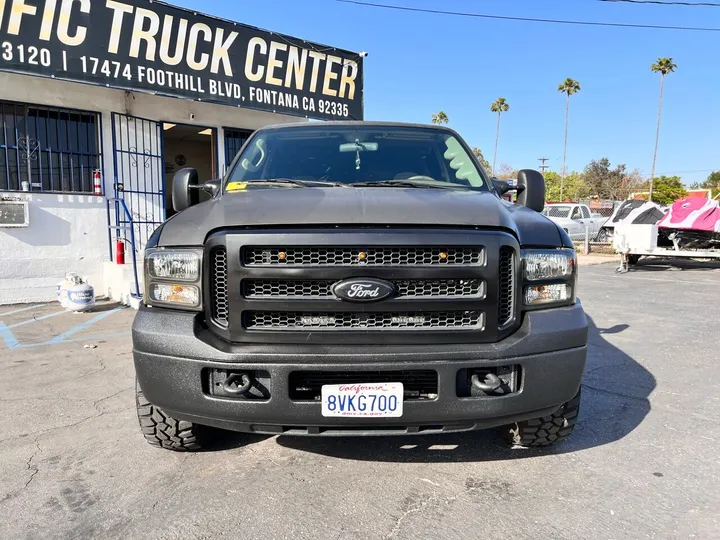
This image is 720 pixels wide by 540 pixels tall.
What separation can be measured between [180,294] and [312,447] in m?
1.17

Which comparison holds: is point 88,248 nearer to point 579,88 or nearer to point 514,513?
point 514,513

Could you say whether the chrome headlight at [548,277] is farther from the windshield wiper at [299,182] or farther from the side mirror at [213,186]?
the side mirror at [213,186]

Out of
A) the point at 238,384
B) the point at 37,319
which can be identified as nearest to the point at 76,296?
the point at 37,319

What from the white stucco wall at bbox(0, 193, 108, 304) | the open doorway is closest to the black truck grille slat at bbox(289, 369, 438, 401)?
the white stucco wall at bbox(0, 193, 108, 304)

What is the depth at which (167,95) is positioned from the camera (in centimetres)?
862

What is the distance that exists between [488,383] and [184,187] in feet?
7.78

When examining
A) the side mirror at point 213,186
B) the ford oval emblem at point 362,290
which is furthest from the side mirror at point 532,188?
the side mirror at point 213,186

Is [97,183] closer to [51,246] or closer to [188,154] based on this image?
[51,246]

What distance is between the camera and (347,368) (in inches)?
85.0

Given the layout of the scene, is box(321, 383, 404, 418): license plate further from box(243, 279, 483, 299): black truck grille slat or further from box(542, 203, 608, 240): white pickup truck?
box(542, 203, 608, 240): white pickup truck

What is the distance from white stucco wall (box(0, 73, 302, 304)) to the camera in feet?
25.7

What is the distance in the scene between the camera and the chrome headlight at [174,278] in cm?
232

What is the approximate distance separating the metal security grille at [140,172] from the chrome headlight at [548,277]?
8224 millimetres

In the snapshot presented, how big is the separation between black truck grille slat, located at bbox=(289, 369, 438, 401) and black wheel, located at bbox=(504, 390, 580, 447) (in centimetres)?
Result: 78
